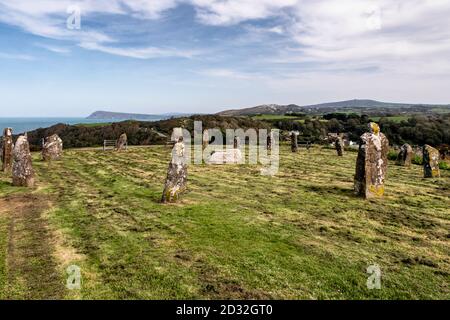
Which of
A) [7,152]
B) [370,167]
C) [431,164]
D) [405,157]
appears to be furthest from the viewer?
[405,157]

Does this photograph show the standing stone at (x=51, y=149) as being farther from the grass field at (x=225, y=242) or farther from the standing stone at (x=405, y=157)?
A: the standing stone at (x=405, y=157)

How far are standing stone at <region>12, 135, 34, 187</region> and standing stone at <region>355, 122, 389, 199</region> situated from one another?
14344 mm

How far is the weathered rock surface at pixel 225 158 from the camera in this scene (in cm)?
2508

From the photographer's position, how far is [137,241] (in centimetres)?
892

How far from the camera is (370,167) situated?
13.8 m

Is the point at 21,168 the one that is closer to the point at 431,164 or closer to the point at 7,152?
the point at 7,152

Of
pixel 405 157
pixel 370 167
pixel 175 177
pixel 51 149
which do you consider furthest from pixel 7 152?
pixel 405 157

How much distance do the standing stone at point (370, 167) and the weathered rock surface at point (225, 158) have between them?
39.9 ft

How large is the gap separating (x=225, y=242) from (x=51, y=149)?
23.9 meters

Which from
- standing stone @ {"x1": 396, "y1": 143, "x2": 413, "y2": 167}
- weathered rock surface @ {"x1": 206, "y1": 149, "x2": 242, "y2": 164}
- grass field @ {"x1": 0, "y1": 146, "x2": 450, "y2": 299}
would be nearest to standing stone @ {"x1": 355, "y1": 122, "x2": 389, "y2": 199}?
grass field @ {"x1": 0, "y1": 146, "x2": 450, "y2": 299}

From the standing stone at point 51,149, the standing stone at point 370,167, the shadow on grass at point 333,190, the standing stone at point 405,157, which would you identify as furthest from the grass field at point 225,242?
the standing stone at point 51,149

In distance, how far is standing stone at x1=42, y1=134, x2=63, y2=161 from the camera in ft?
90.4

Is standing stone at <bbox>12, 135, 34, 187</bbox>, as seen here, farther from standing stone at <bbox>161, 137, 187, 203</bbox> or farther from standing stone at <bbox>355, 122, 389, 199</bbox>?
standing stone at <bbox>355, 122, 389, 199</bbox>
